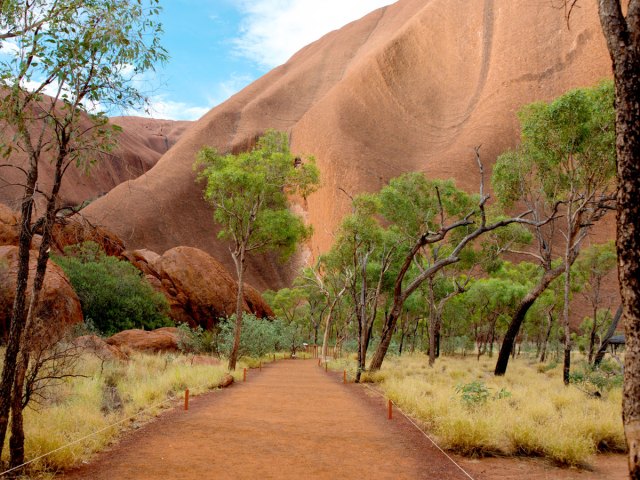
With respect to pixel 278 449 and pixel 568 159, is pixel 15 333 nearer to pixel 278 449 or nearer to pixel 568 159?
pixel 278 449

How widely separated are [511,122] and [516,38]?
57.9ft

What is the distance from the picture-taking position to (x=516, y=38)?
87.9 metres

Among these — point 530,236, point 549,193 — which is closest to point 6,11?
point 549,193

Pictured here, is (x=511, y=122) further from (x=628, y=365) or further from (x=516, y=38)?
(x=628, y=365)

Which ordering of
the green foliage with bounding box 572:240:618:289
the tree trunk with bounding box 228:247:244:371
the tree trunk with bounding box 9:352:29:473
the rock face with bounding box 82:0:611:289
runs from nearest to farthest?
1. the tree trunk with bounding box 9:352:29:473
2. the tree trunk with bounding box 228:247:244:371
3. the green foliage with bounding box 572:240:618:289
4. the rock face with bounding box 82:0:611:289

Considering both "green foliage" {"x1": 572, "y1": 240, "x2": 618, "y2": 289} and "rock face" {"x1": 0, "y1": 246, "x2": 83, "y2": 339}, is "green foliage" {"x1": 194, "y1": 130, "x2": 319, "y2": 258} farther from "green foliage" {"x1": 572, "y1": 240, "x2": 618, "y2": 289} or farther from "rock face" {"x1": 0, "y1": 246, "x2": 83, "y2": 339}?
"green foliage" {"x1": 572, "y1": 240, "x2": 618, "y2": 289}

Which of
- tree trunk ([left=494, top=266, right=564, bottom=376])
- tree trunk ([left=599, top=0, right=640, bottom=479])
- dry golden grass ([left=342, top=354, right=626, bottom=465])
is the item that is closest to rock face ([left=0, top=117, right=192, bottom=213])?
tree trunk ([left=494, top=266, right=564, bottom=376])

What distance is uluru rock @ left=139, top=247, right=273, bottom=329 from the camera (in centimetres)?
3600

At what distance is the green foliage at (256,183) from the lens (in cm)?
2150

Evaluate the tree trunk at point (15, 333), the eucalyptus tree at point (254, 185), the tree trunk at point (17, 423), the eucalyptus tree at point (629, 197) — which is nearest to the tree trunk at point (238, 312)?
the eucalyptus tree at point (254, 185)

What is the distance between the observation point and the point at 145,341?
2411cm

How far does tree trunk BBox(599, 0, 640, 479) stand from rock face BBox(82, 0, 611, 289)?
223 ft

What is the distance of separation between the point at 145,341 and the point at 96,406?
15192 mm

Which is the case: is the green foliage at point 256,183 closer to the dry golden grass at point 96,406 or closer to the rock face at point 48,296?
the dry golden grass at point 96,406
